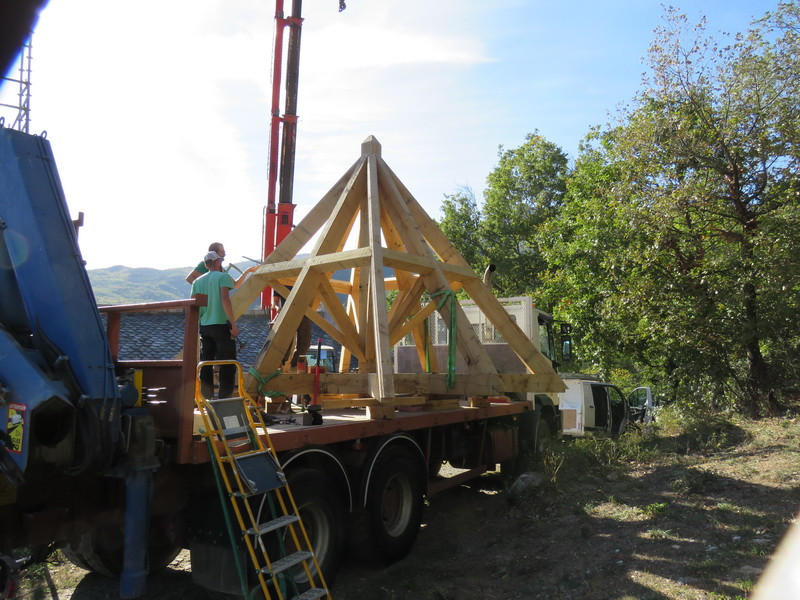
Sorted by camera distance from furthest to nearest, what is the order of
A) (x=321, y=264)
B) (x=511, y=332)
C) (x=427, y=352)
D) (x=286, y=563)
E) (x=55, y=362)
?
(x=427, y=352) → (x=511, y=332) → (x=321, y=264) → (x=286, y=563) → (x=55, y=362)

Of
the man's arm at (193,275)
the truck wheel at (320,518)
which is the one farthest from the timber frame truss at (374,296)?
the truck wheel at (320,518)

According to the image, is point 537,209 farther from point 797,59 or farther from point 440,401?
point 440,401

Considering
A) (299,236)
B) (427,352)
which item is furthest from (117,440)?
(427,352)

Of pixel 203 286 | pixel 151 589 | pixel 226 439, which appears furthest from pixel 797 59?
pixel 151 589

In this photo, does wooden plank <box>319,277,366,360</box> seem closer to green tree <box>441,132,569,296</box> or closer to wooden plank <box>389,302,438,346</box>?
wooden plank <box>389,302,438,346</box>

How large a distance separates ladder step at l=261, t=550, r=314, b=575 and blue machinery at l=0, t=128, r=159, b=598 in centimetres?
73

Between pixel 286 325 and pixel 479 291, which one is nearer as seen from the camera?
pixel 286 325

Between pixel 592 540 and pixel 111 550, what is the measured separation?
4080mm

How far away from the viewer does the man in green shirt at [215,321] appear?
5.32 m

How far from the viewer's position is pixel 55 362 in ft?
11.1

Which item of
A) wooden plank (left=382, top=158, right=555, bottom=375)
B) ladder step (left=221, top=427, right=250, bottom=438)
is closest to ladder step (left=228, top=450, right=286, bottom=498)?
ladder step (left=221, top=427, right=250, bottom=438)

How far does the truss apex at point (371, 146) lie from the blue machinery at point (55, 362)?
4.12 meters

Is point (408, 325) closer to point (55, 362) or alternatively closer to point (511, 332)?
point (511, 332)

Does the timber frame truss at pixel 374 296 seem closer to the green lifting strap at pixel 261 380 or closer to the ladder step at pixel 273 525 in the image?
the green lifting strap at pixel 261 380
